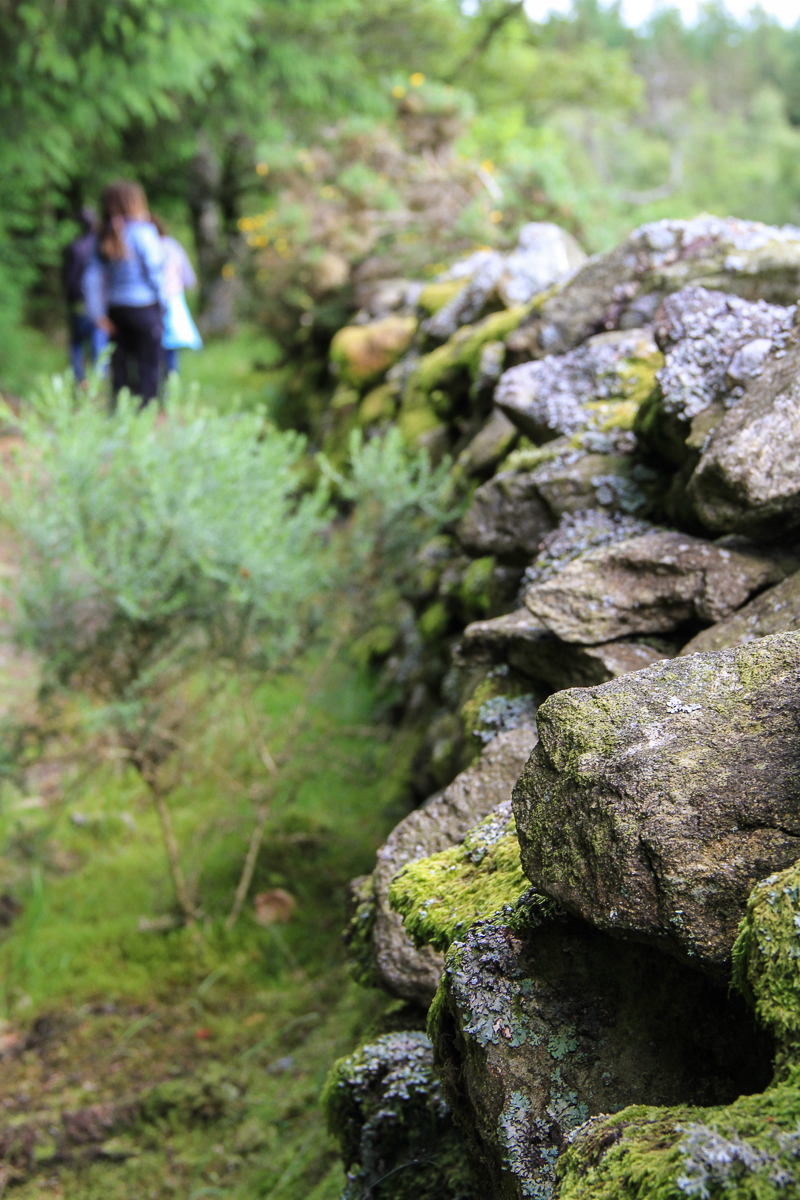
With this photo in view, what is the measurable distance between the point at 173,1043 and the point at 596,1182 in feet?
10.0

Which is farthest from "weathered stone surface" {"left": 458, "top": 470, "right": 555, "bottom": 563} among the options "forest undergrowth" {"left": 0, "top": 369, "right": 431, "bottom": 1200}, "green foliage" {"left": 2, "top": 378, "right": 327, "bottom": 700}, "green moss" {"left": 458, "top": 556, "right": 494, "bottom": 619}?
"forest undergrowth" {"left": 0, "top": 369, "right": 431, "bottom": 1200}

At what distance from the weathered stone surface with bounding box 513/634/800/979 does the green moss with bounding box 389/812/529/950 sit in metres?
0.20

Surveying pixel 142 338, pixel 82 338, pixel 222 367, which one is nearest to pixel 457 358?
pixel 142 338

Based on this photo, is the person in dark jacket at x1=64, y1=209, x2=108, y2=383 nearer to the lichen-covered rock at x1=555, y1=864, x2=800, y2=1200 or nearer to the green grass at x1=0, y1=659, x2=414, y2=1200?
the green grass at x1=0, y1=659, x2=414, y2=1200

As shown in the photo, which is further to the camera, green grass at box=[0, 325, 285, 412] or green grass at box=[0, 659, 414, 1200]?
green grass at box=[0, 325, 285, 412]

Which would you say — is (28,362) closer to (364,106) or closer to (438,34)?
(364,106)

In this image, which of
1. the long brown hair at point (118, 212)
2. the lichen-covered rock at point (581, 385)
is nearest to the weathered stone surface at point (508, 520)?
the lichen-covered rock at point (581, 385)

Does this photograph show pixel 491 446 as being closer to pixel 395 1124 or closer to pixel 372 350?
pixel 395 1124

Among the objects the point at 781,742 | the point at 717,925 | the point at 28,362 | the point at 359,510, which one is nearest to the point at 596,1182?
the point at 717,925

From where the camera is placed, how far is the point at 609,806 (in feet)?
4.47

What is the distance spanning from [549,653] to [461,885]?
863 mm

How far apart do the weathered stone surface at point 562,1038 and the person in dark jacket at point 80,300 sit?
26.3 feet

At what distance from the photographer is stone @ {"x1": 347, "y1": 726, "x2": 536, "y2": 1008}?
7.09ft

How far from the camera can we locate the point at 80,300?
8.68 m
